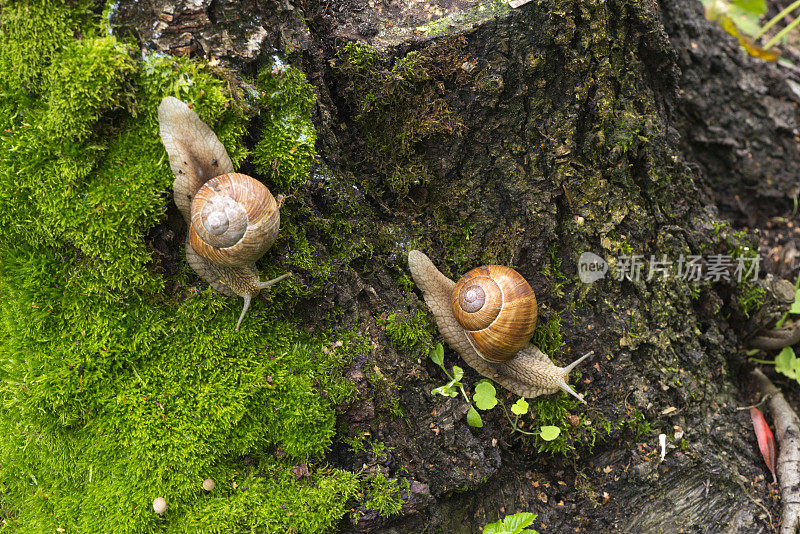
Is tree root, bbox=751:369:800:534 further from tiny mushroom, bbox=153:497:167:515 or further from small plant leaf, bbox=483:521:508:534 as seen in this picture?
tiny mushroom, bbox=153:497:167:515

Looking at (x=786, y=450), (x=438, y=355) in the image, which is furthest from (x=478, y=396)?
(x=786, y=450)

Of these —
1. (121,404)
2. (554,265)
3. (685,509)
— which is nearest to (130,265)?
(121,404)

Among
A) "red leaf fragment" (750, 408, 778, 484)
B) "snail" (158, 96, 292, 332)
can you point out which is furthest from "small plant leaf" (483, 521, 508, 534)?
"red leaf fragment" (750, 408, 778, 484)

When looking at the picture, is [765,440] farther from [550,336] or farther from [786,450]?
[550,336]

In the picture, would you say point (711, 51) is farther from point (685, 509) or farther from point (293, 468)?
point (293, 468)

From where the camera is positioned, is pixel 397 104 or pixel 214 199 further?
pixel 397 104
